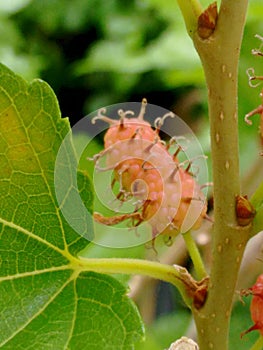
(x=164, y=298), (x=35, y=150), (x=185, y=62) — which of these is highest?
(x=35, y=150)

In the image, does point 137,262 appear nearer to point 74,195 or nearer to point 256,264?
point 74,195

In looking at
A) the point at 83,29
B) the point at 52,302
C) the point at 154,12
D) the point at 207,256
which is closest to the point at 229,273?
the point at 52,302

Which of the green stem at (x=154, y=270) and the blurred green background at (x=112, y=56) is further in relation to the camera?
the blurred green background at (x=112, y=56)

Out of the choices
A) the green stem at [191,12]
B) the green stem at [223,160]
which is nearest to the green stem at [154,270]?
the green stem at [223,160]

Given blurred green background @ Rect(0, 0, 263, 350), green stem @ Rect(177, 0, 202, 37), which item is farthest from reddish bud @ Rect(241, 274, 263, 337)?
blurred green background @ Rect(0, 0, 263, 350)

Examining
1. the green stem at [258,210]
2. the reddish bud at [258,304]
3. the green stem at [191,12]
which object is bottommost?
the reddish bud at [258,304]

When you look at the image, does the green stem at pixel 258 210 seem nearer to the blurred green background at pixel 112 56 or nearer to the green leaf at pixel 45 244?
the green leaf at pixel 45 244
